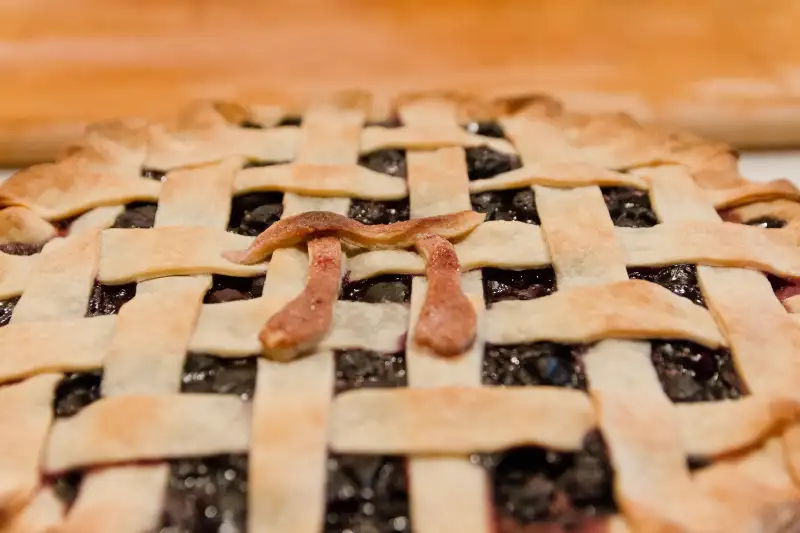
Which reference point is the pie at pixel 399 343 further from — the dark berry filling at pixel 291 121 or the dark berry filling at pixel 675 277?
the dark berry filling at pixel 291 121

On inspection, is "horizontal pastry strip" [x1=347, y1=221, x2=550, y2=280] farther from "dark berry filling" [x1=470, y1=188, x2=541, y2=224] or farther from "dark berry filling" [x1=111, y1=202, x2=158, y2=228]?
"dark berry filling" [x1=111, y1=202, x2=158, y2=228]

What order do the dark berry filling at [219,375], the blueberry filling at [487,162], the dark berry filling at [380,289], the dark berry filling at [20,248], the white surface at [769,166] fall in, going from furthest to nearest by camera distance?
1. the white surface at [769,166]
2. the blueberry filling at [487,162]
3. the dark berry filling at [20,248]
4. the dark berry filling at [380,289]
5. the dark berry filling at [219,375]

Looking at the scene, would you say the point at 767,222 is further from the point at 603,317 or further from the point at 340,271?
the point at 340,271

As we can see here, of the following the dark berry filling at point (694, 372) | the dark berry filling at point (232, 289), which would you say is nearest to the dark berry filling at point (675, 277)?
the dark berry filling at point (694, 372)

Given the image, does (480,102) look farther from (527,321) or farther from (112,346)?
(112,346)

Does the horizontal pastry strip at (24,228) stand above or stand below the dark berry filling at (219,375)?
above

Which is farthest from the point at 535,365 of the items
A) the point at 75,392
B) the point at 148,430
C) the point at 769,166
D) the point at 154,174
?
the point at 769,166

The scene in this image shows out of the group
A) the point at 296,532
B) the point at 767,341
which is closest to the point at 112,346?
the point at 296,532
